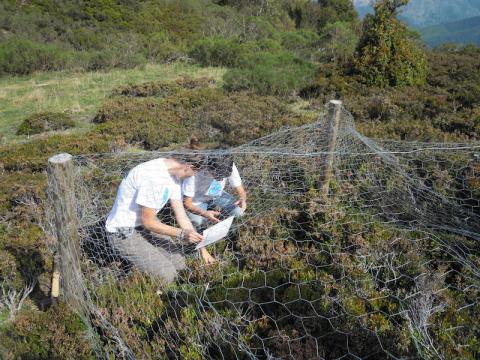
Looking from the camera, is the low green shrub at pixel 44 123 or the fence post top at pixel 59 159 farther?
the low green shrub at pixel 44 123

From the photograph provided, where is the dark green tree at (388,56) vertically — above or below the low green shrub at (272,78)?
above

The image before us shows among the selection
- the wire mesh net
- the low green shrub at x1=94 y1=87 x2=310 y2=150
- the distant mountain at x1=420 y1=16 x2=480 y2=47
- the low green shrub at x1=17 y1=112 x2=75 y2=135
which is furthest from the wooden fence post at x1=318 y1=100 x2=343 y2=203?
the distant mountain at x1=420 y1=16 x2=480 y2=47

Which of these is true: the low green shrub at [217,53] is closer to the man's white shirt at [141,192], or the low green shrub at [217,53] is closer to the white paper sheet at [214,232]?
the man's white shirt at [141,192]

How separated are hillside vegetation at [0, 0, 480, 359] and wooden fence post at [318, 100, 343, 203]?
477 millimetres

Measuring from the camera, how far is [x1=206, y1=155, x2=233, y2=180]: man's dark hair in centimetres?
373

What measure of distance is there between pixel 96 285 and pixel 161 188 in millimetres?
946

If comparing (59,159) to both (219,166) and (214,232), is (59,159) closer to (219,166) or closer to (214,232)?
(214,232)

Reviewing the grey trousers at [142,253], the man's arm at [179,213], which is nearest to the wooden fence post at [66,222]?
the grey trousers at [142,253]

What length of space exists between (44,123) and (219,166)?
676 centimetres

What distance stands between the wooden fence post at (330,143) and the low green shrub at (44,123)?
22.0ft

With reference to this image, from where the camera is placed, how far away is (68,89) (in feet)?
41.7

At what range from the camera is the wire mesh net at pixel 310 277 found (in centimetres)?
263

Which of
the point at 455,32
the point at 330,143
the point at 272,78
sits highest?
the point at 330,143

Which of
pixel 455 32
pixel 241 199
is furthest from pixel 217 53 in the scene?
pixel 455 32
